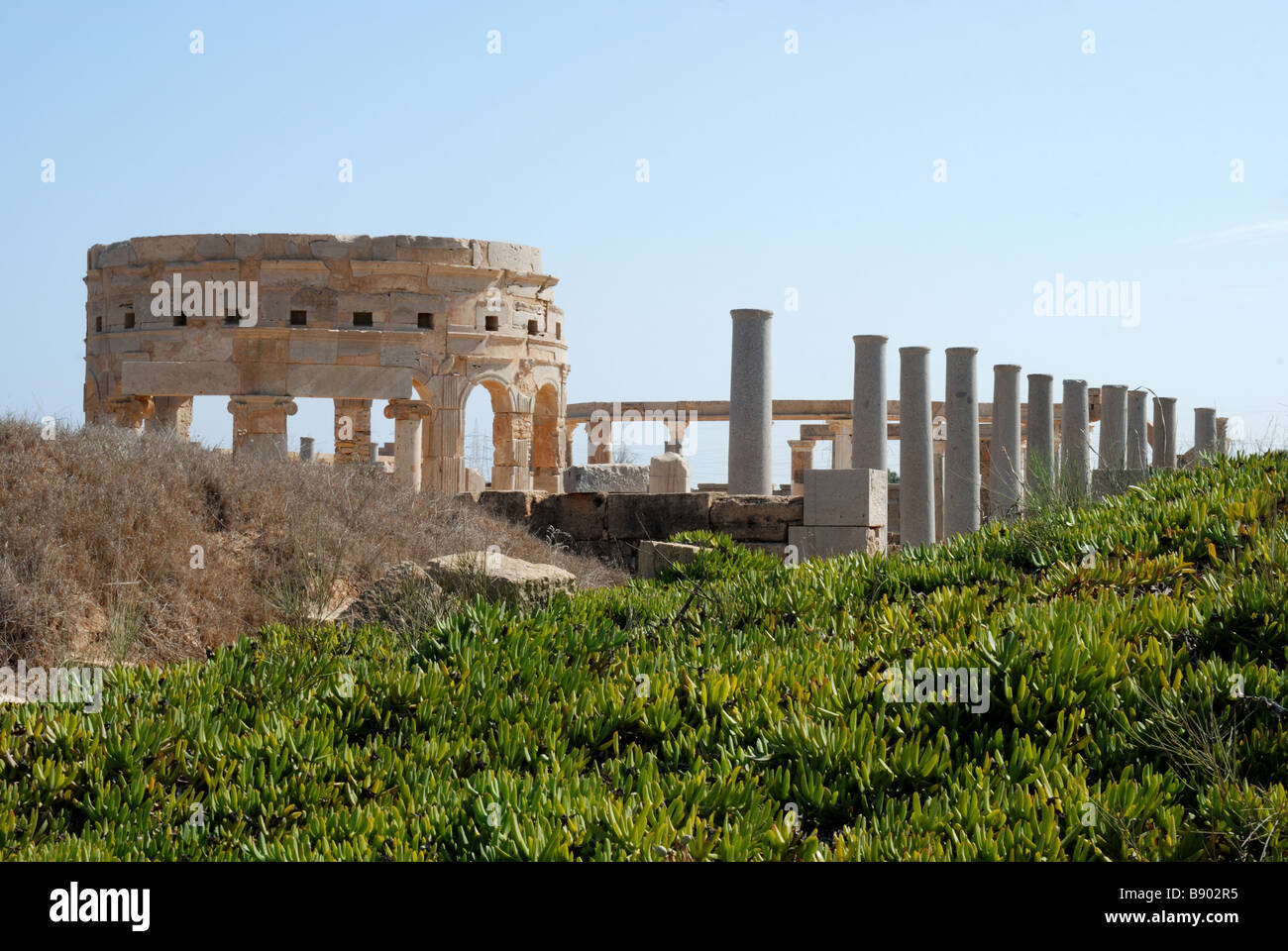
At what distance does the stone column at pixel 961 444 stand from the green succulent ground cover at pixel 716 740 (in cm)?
1398

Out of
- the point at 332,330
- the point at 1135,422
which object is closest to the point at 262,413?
the point at 332,330

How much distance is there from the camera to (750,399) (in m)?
16.8

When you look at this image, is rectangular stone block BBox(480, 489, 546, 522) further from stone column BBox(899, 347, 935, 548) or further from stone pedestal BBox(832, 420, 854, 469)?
stone pedestal BBox(832, 420, 854, 469)

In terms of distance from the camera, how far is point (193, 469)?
13117 millimetres

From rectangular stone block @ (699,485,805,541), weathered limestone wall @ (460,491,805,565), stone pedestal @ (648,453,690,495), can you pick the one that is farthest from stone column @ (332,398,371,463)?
rectangular stone block @ (699,485,805,541)

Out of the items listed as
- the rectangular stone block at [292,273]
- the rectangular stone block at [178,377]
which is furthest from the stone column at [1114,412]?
the rectangular stone block at [178,377]

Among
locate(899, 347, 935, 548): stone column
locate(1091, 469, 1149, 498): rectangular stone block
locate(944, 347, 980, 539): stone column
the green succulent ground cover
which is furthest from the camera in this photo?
locate(944, 347, 980, 539): stone column

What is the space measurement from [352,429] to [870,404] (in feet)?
39.2

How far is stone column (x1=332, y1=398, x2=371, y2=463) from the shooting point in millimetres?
25375

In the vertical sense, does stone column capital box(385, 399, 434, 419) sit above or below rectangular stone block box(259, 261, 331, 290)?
below

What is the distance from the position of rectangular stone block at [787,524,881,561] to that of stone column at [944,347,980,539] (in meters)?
6.46

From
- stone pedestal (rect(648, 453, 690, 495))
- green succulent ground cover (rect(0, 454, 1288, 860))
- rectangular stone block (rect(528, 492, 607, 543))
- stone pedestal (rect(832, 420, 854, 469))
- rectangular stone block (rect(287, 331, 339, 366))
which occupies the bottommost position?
green succulent ground cover (rect(0, 454, 1288, 860))

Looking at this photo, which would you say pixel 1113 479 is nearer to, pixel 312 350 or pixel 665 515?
pixel 665 515
